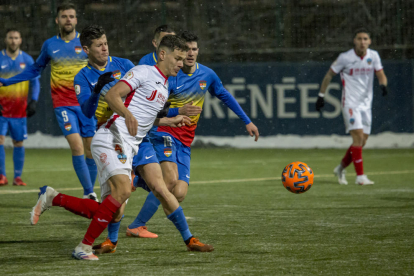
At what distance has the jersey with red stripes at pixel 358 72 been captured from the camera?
10477 millimetres

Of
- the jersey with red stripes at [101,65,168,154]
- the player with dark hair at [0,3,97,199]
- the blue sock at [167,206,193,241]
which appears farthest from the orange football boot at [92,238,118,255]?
the player with dark hair at [0,3,97,199]

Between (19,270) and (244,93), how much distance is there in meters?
11.8

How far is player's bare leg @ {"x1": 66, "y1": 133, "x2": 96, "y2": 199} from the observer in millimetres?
8102

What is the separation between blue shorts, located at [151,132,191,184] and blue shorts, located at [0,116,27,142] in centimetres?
500

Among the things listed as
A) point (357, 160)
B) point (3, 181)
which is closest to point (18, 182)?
point (3, 181)

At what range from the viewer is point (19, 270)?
4.80 meters

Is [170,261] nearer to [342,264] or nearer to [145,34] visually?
[342,264]

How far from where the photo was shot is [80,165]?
8148 mm

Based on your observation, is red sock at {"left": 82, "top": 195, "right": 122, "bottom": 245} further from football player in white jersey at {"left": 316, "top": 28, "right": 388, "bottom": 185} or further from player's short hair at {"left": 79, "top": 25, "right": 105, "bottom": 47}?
football player in white jersey at {"left": 316, "top": 28, "right": 388, "bottom": 185}

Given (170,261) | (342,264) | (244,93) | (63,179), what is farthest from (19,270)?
(244,93)

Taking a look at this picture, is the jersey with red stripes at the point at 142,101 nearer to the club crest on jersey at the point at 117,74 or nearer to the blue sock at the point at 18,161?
the club crest on jersey at the point at 117,74

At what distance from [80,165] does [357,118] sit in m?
4.38

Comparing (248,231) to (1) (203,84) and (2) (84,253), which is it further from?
(2) (84,253)

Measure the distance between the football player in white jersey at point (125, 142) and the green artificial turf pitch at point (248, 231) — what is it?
28 centimetres
